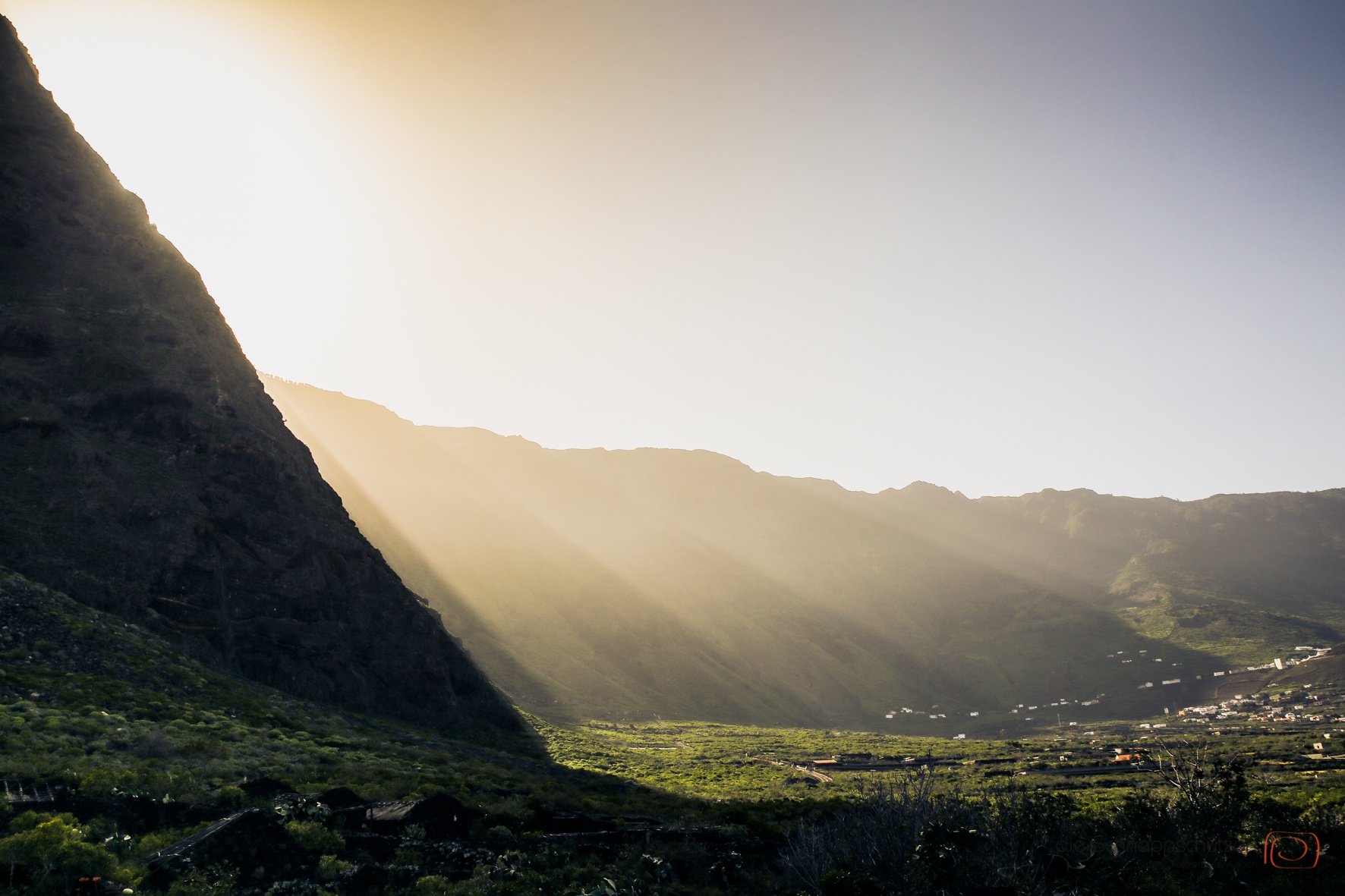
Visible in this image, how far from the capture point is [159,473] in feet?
136

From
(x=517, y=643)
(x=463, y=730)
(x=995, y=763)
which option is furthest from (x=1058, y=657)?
(x=463, y=730)

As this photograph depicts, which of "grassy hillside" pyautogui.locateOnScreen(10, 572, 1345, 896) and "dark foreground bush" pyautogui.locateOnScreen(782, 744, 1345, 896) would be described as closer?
"grassy hillside" pyautogui.locateOnScreen(10, 572, 1345, 896)

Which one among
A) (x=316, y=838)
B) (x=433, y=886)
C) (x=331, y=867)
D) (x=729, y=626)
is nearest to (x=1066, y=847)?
(x=433, y=886)

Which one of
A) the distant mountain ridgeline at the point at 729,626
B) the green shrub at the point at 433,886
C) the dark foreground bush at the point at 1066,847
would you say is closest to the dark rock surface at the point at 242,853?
the green shrub at the point at 433,886

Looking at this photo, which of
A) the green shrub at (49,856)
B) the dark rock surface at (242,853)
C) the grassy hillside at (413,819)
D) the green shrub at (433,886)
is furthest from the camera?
the green shrub at (433,886)

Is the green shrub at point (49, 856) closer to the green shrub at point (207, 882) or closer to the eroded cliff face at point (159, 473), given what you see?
the green shrub at point (207, 882)

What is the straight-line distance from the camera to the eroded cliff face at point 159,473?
36.7 m

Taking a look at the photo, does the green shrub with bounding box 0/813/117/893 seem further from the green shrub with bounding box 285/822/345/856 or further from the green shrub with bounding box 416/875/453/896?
the green shrub with bounding box 416/875/453/896

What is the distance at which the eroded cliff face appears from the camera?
1446 inches

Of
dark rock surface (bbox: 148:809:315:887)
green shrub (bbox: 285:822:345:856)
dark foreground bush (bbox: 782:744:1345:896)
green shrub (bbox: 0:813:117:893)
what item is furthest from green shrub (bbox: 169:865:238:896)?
dark foreground bush (bbox: 782:744:1345:896)

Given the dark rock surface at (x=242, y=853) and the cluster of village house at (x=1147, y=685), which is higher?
the dark rock surface at (x=242, y=853)

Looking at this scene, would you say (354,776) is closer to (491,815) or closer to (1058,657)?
(491,815)

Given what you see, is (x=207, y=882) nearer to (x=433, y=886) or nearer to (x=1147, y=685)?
(x=433, y=886)

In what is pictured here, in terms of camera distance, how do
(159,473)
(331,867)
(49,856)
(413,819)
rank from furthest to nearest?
(159,473) → (413,819) → (331,867) → (49,856)
